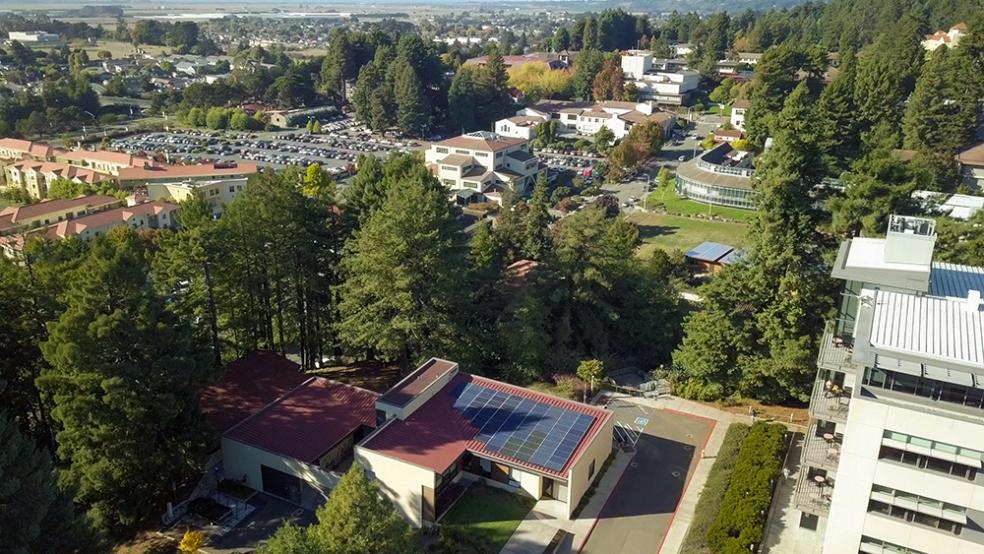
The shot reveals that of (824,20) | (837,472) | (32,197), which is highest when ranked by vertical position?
(824,20)

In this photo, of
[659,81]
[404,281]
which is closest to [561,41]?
[659,81]

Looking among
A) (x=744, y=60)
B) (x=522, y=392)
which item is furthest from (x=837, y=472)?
(x=744, y=60)

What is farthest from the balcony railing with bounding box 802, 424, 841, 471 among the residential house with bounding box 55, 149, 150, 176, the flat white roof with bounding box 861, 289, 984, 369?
the residential house with bounding box 55, 149, 150, 176

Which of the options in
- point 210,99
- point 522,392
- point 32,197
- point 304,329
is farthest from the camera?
point 210,99

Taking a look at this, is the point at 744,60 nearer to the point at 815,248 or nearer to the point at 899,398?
Answer: the point at 815,248

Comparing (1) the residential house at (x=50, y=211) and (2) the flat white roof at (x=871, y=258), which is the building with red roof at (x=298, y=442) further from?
(1) the residential house at (x=50, y=211)

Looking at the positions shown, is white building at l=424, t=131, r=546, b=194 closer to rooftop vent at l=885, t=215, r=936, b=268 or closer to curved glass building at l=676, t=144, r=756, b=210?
curved glass building at l=676, t=144, r=756, b=210
